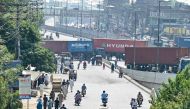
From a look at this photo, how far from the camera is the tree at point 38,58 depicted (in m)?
58.4

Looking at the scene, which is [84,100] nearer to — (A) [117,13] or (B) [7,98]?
(B) [7,98]

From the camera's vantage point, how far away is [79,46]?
92.9 metres

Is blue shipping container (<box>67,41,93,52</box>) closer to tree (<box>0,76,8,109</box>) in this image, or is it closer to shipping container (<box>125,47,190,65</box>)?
shipping container (<box>125,47,190,65</box>)

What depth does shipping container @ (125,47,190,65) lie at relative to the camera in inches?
2889

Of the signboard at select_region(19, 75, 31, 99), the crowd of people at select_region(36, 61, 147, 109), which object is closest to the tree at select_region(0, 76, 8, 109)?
the signboard at select_region(19, 75, 31, 99)

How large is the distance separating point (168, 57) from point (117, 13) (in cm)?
11356

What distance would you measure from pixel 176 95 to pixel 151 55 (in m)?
43.9

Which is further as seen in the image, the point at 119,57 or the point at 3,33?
A: the point at 119,57

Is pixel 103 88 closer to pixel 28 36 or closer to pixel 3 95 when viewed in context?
pixel 28 36

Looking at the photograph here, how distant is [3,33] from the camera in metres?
57.4

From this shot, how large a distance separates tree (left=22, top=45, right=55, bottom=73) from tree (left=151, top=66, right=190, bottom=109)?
2737 centimetres

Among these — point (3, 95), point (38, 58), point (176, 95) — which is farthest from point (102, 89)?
point (3, 95)

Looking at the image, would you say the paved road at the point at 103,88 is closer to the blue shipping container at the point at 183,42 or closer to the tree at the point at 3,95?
→ the tree at the point at 3,95

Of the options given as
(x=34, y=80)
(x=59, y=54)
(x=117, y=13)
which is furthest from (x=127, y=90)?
(x=117, y=13)
